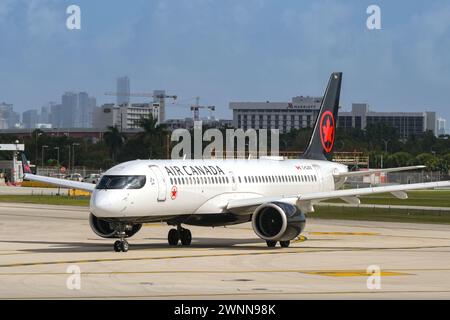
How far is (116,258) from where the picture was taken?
39156 mm

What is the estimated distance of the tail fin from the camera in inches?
2281

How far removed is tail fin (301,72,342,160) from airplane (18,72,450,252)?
4.21 meters

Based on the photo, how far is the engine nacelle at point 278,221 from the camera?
43812mm

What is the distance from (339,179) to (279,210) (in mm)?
13458

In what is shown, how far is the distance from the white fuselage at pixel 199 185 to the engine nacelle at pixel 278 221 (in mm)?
2236

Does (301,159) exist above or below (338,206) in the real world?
above

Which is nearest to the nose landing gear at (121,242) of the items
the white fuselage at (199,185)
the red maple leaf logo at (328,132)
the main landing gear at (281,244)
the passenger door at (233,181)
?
the white fuselage at (199,185)

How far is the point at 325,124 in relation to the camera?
191 ft

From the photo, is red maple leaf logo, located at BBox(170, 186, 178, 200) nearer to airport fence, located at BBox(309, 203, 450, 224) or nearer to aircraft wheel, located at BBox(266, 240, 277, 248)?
aircraft wheel, located at BBox(266, 240, 277, 248)

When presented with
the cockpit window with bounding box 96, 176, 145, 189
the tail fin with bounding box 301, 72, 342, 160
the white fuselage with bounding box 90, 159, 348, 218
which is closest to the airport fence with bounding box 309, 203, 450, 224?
the tail fin with bounding box 301, 72, 342, 160

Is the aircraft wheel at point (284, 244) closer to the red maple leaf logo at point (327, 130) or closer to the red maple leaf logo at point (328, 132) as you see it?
the red maple leaf logo at point (327, 130)

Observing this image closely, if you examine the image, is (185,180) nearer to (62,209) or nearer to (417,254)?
(417,254)

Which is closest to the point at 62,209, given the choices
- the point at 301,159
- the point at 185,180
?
the point at 301,159
